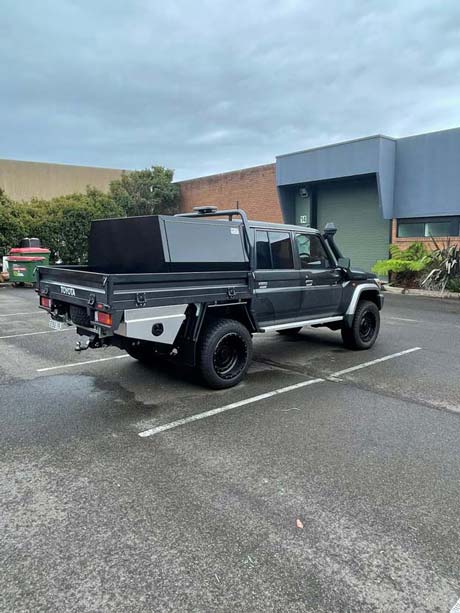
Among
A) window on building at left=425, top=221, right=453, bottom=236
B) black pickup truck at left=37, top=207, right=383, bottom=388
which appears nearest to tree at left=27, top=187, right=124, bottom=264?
window on building at left=425, top=221, right=453, bottom=236

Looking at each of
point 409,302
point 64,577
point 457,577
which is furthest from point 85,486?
point 409,302

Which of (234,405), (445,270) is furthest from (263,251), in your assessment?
(445,270)

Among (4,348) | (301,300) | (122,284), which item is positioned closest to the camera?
(122,284)

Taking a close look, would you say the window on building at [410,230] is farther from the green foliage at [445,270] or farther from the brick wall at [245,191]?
the brick wall at [245,191]

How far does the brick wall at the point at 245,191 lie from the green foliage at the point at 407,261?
633cm

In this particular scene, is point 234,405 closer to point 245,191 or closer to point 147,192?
point 245,191

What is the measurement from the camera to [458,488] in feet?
11.0

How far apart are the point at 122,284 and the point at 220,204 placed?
20516 mm

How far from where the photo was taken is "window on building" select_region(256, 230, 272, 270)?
19.9 ft

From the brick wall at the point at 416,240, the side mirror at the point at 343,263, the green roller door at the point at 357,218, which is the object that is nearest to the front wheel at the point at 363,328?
Result: the side mirror at the point at 343,263

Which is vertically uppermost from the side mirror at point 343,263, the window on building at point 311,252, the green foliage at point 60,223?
the green foliage at point 60,223

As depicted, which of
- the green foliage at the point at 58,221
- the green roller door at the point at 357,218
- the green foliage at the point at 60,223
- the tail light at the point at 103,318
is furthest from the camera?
the green foliage at the point at 60,223

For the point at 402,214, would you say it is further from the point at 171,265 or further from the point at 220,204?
the point at 171,265

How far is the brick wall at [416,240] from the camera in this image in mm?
15703
